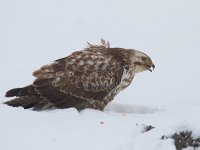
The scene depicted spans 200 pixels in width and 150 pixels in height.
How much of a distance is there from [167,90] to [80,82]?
2.11 m

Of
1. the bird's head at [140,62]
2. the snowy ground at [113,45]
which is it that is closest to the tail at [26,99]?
the snowy ground at [113,45]

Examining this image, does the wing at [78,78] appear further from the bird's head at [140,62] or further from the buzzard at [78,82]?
the bird's head at [140,62]

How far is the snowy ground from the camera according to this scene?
693 cm

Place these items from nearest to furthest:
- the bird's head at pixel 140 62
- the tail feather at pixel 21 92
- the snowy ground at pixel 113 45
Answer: the snowy ground at pixel 113 45, the tail feather at pixel 21 92, the bird's head at pixel 140 62

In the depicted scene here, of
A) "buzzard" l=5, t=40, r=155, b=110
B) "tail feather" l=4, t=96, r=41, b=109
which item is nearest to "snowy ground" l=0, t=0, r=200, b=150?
"buzzard" l=5, t=40, r=155, b=110

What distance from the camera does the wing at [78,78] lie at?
8.45 meters

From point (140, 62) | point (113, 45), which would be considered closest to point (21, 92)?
point (140, 62)

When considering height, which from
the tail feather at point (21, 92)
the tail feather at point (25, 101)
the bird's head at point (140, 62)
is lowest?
the tail feather at point (25, 101)

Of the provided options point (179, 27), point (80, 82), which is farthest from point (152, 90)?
point (179, 27)

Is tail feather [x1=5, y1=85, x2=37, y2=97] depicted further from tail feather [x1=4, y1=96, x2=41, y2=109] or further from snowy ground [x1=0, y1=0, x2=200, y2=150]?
snowy ground [x1=0, y1=0, x2=200, y2=150]

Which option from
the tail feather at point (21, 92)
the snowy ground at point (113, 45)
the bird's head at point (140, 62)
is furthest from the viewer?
the bird's head at point (140, 62)

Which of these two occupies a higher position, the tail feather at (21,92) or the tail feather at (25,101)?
the tail feather at (21,92)

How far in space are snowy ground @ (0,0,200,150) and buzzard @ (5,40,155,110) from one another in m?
0.29

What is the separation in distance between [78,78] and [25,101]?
2.44 feet
